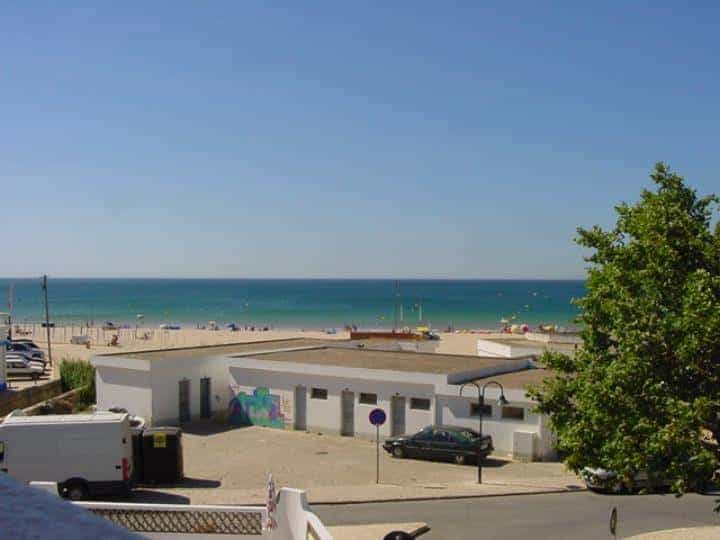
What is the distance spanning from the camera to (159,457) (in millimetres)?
23609

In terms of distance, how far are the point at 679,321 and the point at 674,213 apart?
8.01 feet

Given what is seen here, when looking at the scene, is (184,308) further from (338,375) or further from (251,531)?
(251,531)

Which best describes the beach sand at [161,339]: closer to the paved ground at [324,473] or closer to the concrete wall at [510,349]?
the concrete wall at [510,349]

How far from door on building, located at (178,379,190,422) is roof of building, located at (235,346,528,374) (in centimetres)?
309

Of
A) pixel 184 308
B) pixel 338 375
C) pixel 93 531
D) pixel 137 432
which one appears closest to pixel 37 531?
pixel 93 531

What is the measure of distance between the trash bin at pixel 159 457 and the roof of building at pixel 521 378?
12.2 metres

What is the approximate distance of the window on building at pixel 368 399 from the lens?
31123 mm

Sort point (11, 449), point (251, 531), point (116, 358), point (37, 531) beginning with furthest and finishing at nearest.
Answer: point (116, 358) < point (11, 449) < point (251, 531) < point (37, 531)

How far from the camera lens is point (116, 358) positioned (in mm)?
34062

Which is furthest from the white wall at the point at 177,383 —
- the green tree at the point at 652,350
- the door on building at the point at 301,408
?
the green tree at the point at 652,350

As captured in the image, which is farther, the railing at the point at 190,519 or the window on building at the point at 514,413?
the window on building at the point at 514,413

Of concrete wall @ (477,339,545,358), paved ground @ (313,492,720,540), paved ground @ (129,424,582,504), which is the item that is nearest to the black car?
paved ground @ (129,424,582,504)

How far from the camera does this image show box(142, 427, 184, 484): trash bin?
23.6m

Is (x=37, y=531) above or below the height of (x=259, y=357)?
above
